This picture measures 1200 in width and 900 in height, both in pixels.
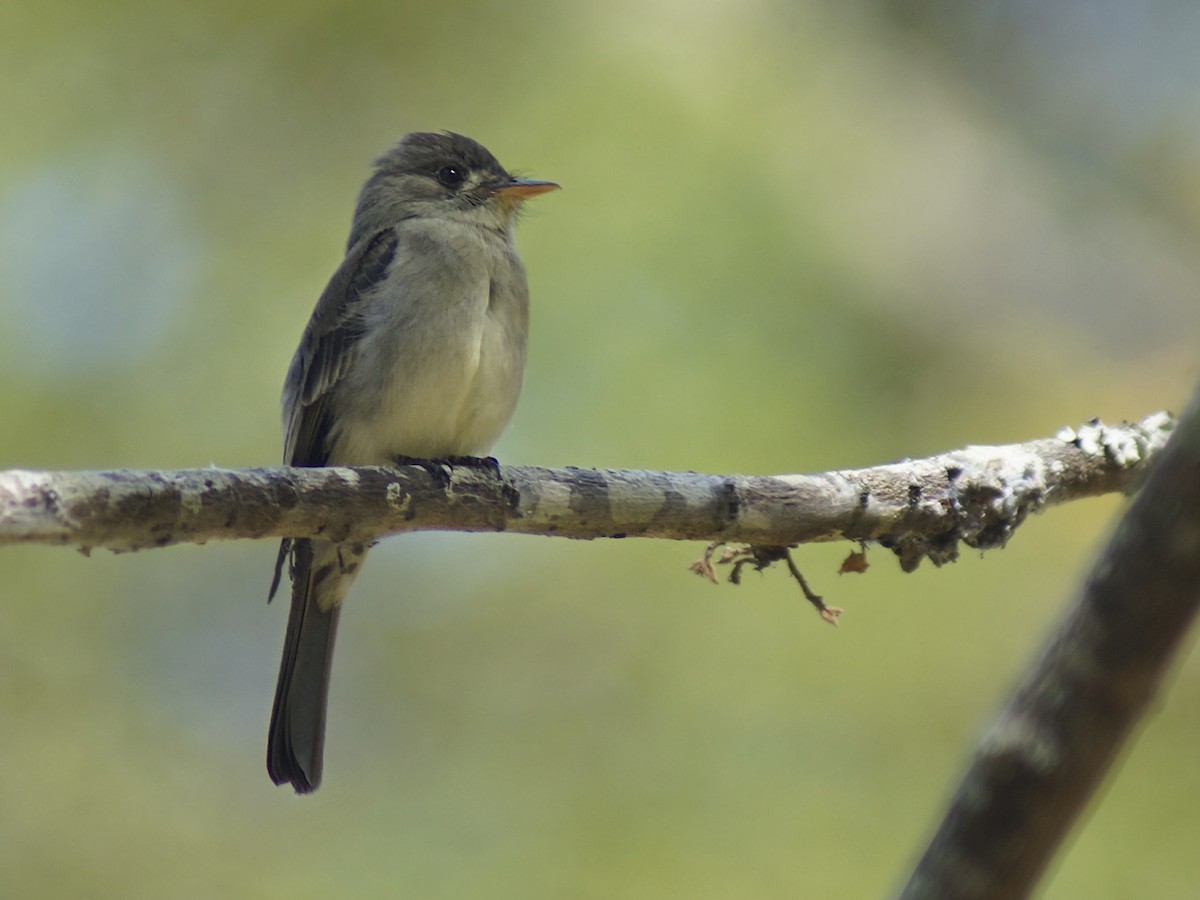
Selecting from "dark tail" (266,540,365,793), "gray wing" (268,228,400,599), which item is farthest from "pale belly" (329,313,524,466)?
"dark tail" (266,540,365,793)

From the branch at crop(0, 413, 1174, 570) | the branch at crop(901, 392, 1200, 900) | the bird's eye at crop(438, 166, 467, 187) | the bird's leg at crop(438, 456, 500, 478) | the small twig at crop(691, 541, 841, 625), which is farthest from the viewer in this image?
the bird's eye at crop(438, 166, 467, 187)

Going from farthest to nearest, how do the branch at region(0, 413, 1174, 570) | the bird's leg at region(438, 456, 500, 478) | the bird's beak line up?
the bird's beak
the bird's leg at region(438, 456, 500, 478)
the branch at region(0, 413, 1174, 570)

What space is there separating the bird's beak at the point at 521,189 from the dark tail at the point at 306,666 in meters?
1.57

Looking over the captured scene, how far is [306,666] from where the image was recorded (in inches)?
192

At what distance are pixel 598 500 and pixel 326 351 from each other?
68.2 inches

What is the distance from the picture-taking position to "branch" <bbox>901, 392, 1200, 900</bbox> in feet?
4.16

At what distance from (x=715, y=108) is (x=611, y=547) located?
2313 millimetres

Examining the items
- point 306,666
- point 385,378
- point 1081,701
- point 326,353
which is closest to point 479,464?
point 385,378

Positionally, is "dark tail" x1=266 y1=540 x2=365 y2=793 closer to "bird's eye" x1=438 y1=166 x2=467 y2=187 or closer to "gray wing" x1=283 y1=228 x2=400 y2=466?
"gray wing" x1=283 y1=228 x2=400 y2=466

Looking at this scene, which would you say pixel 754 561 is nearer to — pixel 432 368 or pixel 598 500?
pixel 598 500

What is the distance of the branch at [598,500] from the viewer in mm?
2764

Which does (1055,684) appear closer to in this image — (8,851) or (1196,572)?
(1196,572)

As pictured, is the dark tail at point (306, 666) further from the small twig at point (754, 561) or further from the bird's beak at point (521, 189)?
the bird's beak at point (521, 189)

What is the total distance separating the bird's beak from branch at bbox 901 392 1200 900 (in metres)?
4.25
